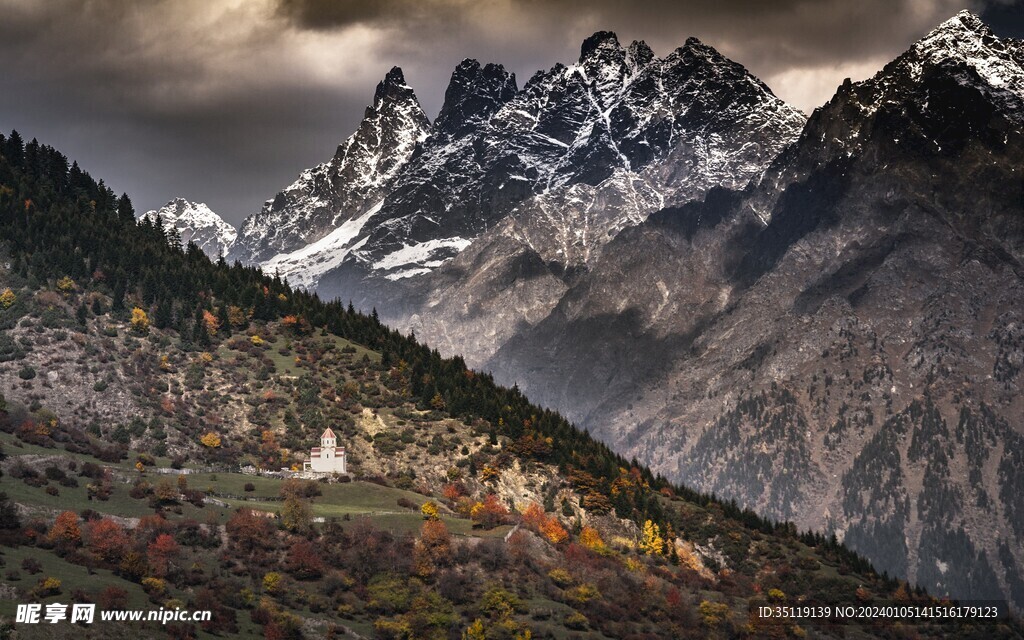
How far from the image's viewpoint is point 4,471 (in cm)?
17238

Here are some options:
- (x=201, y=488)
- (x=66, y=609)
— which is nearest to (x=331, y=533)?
(x=201, y=488)

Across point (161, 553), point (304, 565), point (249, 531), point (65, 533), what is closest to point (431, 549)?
point (304, 565)

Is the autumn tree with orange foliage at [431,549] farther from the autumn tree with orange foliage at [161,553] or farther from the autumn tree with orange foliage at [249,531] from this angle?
the autumn tree with orange foliage at [161,553]

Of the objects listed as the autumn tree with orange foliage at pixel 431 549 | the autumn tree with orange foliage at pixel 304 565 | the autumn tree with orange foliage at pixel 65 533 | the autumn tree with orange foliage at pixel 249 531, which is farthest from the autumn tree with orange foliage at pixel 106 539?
the autumn tree with orange foliage at pixel 431 549

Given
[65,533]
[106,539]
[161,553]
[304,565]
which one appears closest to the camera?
[65,533]

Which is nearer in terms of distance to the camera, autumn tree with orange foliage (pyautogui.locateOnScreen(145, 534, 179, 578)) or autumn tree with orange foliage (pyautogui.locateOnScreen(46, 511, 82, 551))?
autumn tree with orange foliage (pyautogui.locateOnScreen(145, 534, 179, 578))

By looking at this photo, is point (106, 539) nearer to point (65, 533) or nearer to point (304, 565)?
point (65, 533)

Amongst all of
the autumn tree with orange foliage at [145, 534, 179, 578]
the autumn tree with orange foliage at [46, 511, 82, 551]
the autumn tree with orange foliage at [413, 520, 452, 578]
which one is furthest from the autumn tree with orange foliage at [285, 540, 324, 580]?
the autumn tree with orange foliage at [46, 511, 82, 551]

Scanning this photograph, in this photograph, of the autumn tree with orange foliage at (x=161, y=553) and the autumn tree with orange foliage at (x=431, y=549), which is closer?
the autumn tree with orange foliage at (x=161, y=553)

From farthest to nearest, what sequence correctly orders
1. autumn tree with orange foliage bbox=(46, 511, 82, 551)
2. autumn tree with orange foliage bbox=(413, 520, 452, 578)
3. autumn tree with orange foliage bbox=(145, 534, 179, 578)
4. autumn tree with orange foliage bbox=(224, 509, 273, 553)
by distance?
autumn tree with orange foliage bbox=(413, 520, 452, 578) → autumn tree with orange foliage bbox=(224, 509, 273, 553) → autumn tree with orange foliage bbox=(46, 511, 82, 551) → autumn tree with orange foliage bbox=(145, 534, 179, 578)

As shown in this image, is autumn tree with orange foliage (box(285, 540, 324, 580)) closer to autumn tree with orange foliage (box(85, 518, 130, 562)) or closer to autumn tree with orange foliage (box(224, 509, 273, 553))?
autumn tree with orange foliage (box(224, 509, 273, 553))

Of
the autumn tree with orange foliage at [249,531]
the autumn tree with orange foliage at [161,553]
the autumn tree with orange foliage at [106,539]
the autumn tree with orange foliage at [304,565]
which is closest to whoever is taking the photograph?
the autumn tree with orange foliage at [161,553]

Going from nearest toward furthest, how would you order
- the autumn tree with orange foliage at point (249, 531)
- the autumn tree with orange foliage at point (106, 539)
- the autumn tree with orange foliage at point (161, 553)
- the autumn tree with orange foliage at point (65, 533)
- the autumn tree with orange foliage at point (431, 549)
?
→ the autumn tree with orange foliage at point (161, 553)
the autumn tree with orange foliage at point (106, 539)
the autumn tree with orange foliage at point (65, 533)
the autumn tree with orange foliage at point (249, 531)
the autumn tree with orange foliage at point (431, 549)

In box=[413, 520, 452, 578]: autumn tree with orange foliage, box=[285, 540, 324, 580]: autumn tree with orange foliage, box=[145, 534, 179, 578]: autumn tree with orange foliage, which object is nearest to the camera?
box=[145, 534, 179, 578]: autumn tree with orange foliage
